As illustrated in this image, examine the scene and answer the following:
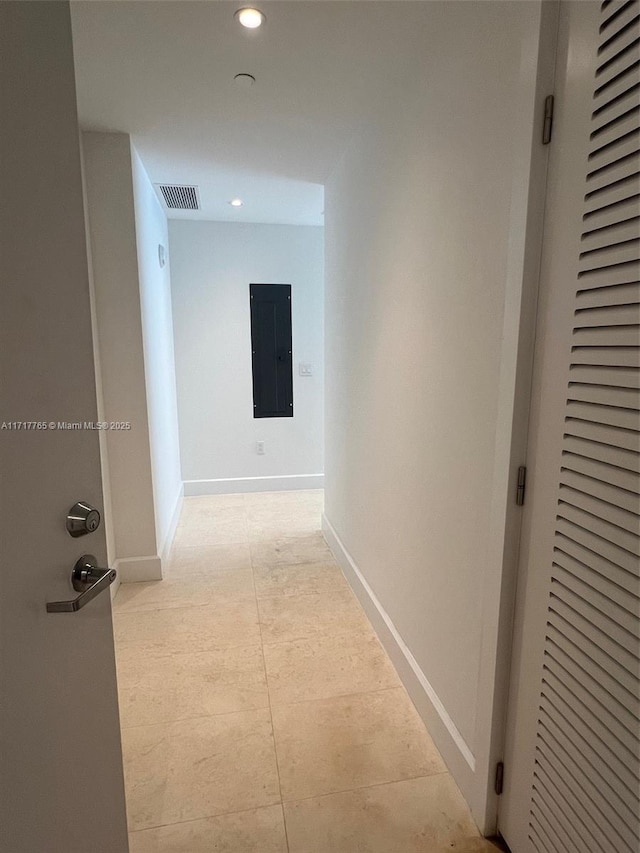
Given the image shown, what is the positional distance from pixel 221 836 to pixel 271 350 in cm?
355

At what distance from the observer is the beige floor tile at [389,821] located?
130 centimetres

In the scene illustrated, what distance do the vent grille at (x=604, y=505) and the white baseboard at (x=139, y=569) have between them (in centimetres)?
234

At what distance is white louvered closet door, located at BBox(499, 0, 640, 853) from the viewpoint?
0.82m

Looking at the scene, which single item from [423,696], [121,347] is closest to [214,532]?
[121,347]

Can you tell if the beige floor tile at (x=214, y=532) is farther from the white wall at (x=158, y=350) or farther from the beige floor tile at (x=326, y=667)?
the beige floor tile at (x=326, y=667)

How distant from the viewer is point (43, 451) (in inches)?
29.2

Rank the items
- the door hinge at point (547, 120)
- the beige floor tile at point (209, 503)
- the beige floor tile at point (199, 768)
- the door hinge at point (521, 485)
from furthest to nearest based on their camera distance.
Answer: the beige floor tile at point (209, 503) < the beige floor tile at point (199, 768) < the door hinge at point (521, 485) < the door hinge at point (547, 120)

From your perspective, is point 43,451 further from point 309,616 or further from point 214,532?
point 214,532

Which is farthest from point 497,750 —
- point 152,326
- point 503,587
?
point 152,326

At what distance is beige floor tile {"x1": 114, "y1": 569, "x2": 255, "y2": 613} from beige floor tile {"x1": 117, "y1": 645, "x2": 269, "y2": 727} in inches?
16.1

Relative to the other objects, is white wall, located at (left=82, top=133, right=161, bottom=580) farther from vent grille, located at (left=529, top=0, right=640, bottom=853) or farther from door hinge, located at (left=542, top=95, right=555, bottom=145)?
vent grille, located at (left=529, top=0, right=640, bottom=853)

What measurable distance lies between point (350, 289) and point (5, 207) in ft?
6.64

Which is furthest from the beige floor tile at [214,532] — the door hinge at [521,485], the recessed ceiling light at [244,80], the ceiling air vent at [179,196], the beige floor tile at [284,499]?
the recessed ceiling light at [244,80]

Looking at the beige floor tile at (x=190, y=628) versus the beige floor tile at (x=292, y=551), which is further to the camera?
the beige floor tile at (x=292, y=551)
